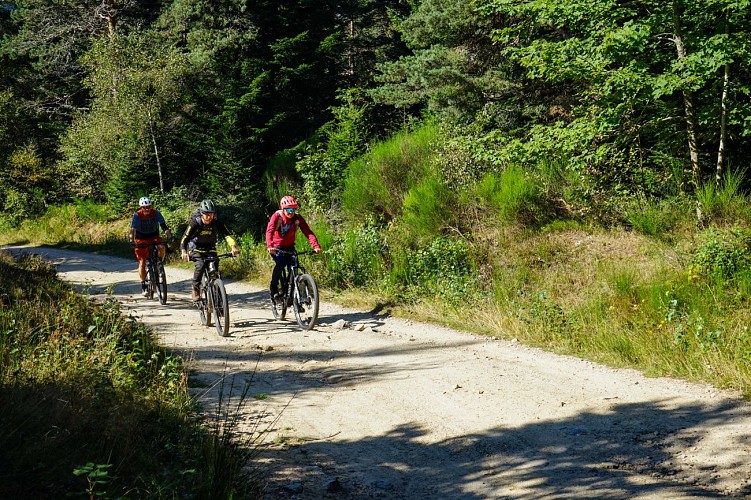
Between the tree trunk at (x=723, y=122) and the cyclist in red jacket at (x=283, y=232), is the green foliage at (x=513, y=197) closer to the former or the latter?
the tree trunk at (x=723, y=122)

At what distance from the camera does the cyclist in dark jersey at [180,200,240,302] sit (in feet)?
37.0

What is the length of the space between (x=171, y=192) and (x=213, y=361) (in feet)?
66.1

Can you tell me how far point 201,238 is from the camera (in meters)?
11.4

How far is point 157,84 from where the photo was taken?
2561 cm

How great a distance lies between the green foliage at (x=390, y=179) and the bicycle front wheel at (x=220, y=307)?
6616mm

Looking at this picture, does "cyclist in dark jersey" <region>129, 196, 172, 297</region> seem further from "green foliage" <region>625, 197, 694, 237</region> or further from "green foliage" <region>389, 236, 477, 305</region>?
"green foliage" <region>625, 197, 694, 237</region>

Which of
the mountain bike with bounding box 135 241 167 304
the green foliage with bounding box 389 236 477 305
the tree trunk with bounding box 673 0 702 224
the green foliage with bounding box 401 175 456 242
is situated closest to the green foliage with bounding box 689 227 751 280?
the tree trunk with bounding box 673 0 702 224

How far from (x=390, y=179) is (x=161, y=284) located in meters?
6.30

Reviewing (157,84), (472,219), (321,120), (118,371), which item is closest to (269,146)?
(321,120)

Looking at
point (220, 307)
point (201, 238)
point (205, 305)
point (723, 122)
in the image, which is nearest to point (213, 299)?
point (220, 307)

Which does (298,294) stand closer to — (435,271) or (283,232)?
(283,232)

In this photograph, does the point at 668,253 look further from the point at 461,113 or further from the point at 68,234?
the point at 68,234

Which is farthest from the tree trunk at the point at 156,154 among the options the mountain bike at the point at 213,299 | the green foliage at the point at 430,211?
the mountain bike at the point at 213,299

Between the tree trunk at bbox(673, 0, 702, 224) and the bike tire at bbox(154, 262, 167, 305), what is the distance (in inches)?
399
